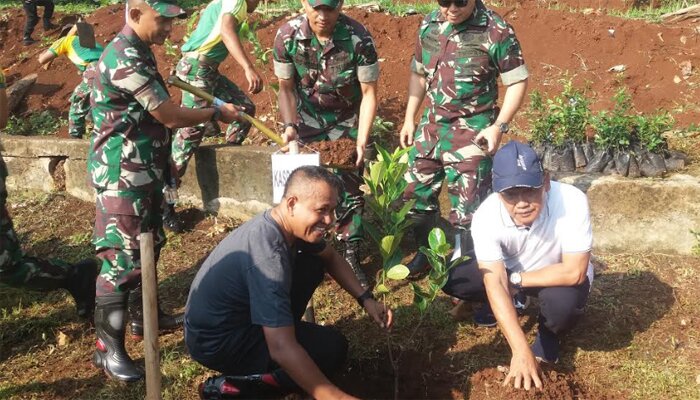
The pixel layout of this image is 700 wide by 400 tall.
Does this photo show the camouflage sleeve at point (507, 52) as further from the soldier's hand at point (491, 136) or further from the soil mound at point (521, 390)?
the soil mound at point (521, 390)

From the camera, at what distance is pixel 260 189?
503 cm

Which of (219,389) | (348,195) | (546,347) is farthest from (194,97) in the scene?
(546,347)

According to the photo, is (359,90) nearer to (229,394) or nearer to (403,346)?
(403,346)

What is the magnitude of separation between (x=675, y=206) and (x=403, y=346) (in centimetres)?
203

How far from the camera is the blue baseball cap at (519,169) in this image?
280 centimetres

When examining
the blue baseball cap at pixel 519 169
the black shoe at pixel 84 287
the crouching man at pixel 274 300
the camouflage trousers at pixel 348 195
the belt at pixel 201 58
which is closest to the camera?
the crouching man at pixel 274 300

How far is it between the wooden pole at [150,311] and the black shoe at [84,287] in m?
1.59

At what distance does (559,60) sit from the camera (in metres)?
6.65

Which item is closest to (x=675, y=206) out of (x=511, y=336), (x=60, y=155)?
(x=511, y=336)

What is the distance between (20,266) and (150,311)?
1.54m

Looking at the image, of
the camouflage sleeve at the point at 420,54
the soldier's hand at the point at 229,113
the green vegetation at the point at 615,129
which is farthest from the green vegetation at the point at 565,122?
the soldier's hand at the point at 229,113

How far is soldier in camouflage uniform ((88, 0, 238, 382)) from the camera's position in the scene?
3.07 m

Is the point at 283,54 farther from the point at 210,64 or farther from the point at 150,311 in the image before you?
the point at 150,311

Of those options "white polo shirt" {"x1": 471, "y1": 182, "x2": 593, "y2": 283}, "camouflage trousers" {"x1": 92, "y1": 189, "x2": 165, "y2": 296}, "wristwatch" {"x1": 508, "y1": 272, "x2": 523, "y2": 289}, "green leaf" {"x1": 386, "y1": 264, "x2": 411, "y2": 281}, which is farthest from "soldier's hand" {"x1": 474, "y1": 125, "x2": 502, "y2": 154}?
"camouflage trousers" {"x1": 92, "y1": 189, "x2": 165, "y2": 296}
